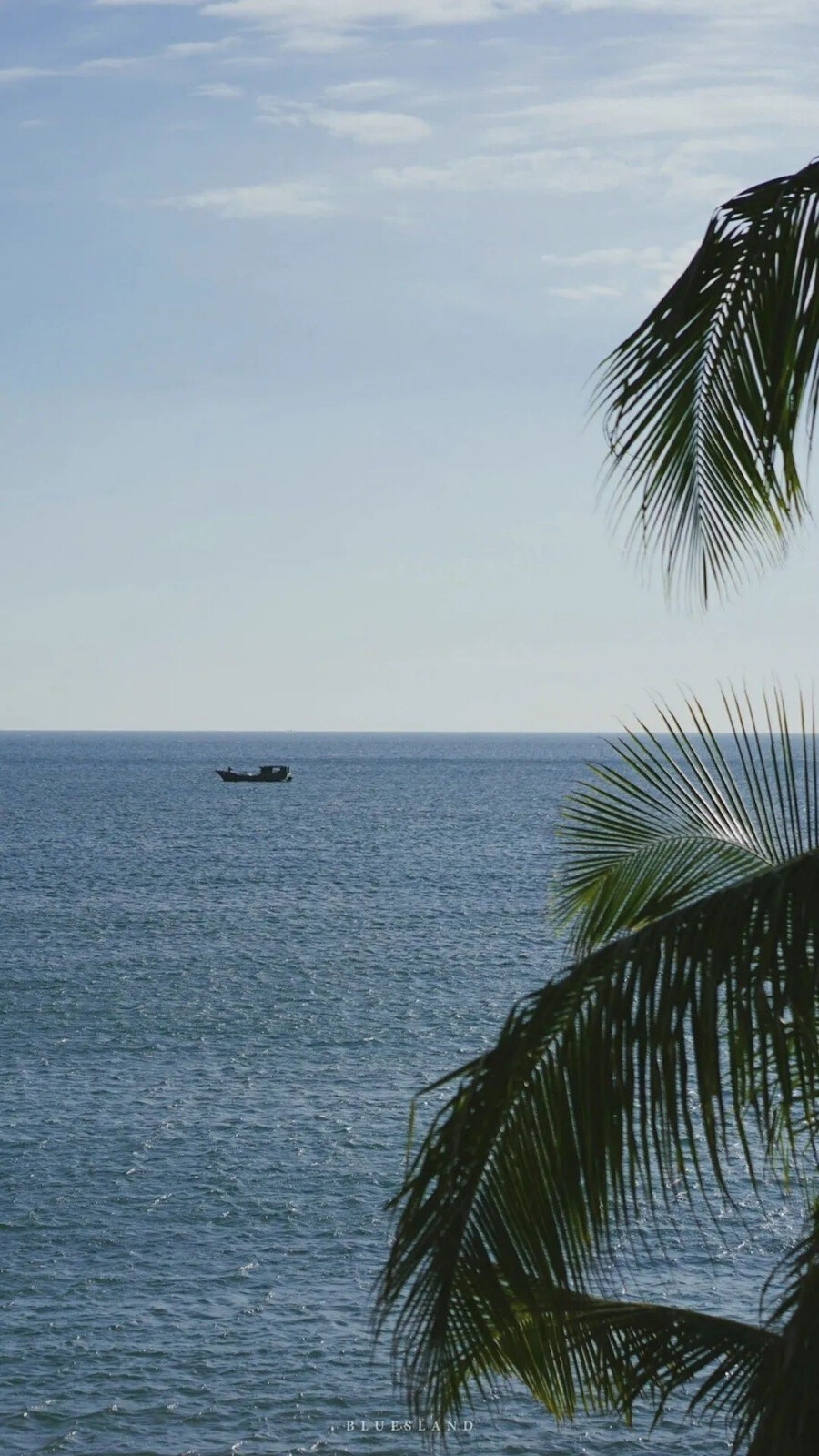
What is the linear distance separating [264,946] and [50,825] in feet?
225

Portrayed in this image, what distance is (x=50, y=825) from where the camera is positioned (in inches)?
5069

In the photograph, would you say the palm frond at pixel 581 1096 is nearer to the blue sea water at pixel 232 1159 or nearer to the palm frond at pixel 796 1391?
the palm frond at pixel 796 1391

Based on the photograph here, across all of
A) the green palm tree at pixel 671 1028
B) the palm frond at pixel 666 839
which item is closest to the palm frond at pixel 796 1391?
the green palm tree at pixel 671 1028

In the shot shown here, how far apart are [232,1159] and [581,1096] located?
29569 mm

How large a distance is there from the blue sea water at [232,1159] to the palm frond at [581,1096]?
1964 millimetres

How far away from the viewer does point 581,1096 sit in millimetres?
4766

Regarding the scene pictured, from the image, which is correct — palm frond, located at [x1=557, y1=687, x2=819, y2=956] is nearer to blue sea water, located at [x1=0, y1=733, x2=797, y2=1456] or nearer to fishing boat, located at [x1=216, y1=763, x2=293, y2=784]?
blue sea water, located at [x1=0, y1=733, x2=797, y2=1456]

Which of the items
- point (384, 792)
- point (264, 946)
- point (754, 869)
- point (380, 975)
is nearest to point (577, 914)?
point (754, 869)

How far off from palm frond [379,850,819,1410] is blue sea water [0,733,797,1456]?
196 cm

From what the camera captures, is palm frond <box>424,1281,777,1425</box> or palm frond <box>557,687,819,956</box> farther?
palm frond <box>557,687,819,956</box>

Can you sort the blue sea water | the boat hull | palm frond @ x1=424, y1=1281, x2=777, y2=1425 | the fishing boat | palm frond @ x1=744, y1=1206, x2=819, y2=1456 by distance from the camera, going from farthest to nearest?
the fishing boat
the boat hull
the blue sea water
palm frond @ x1=424, y1=1281, x2=777, y2=1425
palm frond @ x1=744, y1=1206, x2=819, y2=1456

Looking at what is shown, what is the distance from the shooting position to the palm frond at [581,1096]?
4508 mm

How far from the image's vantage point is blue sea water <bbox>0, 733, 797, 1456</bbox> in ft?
72.8

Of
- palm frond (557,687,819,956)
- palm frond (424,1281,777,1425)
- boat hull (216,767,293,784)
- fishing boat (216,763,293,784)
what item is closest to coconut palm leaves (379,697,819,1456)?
palm frond (424,1281,777,1425)
